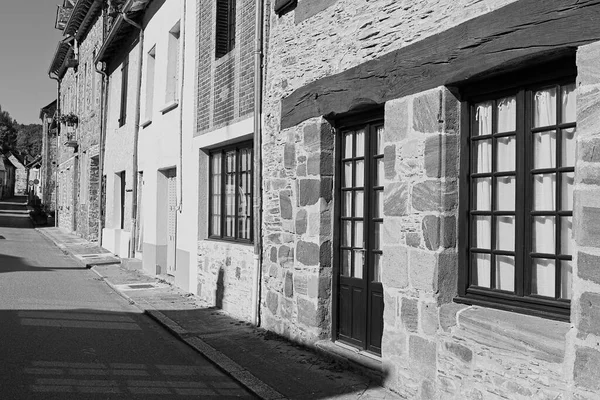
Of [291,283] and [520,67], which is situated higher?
[520,67]

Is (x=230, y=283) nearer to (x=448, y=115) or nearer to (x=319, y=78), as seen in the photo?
(x=319, y=78)

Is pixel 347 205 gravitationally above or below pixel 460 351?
above

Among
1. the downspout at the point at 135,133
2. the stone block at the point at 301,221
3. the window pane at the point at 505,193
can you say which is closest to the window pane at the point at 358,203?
the stone block at the point at 301,221

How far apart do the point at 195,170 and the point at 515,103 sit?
7362mm

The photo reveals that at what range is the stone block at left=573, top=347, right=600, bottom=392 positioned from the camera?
3.73 m

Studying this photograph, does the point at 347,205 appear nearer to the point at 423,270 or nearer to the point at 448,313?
the point at 423,270

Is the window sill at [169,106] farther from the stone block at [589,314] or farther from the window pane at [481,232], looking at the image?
the stone block at [589,314]

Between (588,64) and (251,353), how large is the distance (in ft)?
15.7

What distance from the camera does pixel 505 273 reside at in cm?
479

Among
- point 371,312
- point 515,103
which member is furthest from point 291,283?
point 515,103

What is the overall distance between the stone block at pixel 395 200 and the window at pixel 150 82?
34.2 feet

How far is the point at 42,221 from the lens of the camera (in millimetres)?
37531

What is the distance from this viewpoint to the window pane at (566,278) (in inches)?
167

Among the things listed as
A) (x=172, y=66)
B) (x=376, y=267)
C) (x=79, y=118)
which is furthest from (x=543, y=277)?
(x=79, y=118)
